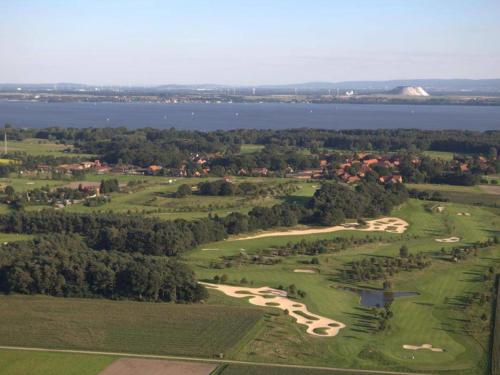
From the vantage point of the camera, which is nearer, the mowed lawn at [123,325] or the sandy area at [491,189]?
the mowed lawn at [123,325]

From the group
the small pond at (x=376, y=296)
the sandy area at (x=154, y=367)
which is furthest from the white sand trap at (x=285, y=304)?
the sandy area at (x=154, y=367)

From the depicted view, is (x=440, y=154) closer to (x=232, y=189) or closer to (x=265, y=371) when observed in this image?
(x=232, y=189)

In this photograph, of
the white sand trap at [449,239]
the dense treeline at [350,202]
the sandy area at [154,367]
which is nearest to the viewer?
the sandy area at [154,367]

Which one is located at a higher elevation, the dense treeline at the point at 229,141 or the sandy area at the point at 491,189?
the dense treeline at the point at 229,141

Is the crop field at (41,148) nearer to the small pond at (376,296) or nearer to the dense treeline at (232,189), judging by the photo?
the dense treeline at (232,189)

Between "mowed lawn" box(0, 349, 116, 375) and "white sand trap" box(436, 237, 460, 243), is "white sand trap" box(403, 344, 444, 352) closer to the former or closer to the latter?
"mowed lawn" box(0, 349, 116, 375)

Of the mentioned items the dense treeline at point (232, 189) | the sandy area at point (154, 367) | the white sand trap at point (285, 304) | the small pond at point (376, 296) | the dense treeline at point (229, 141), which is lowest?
the small pond at point (376, 296)
